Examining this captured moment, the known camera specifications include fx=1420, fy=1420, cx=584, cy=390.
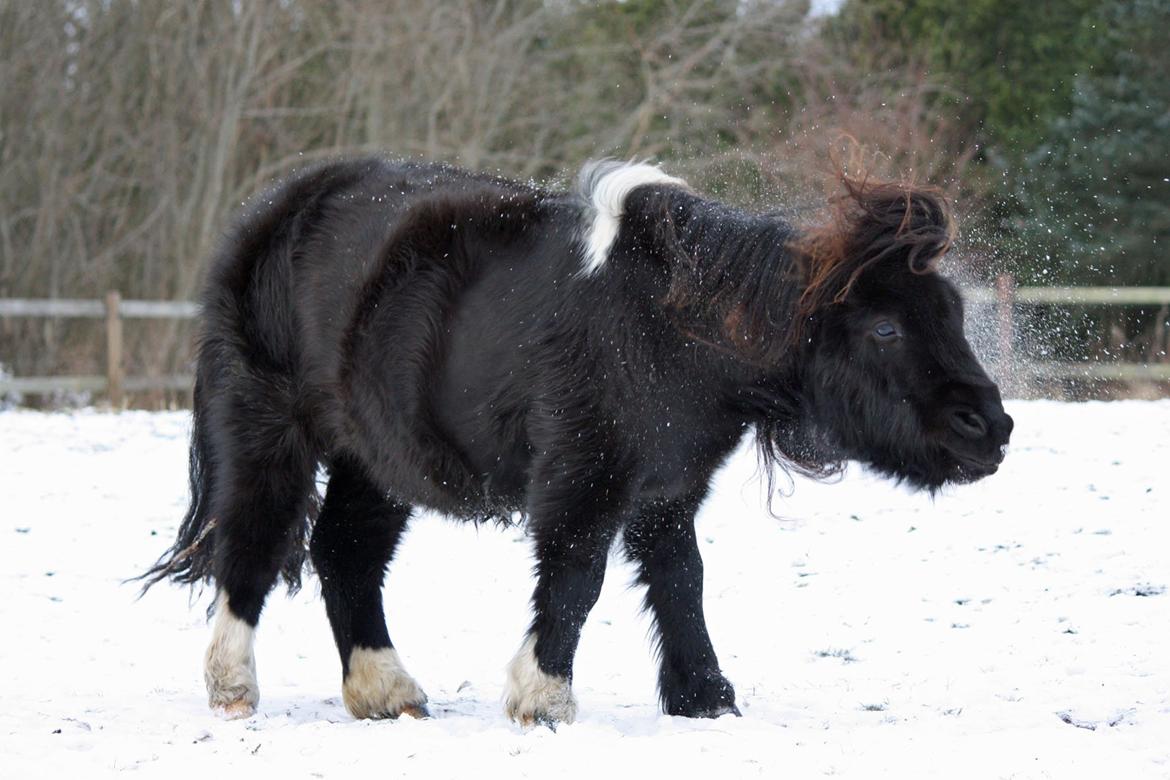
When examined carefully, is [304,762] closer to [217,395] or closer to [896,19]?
[217,395]

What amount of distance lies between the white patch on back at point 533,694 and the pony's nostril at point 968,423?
1470 millimetres

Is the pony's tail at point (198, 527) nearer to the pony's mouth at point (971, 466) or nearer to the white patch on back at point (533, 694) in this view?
the white patch on back at point (533, 694)

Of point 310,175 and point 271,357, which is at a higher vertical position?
point 310,175

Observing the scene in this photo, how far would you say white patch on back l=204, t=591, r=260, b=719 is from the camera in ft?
16.5

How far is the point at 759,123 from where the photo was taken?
18.6 m

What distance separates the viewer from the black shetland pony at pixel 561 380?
450cm

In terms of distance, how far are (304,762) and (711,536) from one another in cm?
439

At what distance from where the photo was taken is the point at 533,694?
4484 millimetres

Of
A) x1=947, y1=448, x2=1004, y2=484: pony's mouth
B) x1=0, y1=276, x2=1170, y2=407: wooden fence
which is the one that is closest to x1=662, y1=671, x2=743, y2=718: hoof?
x1=947, y1=448, x2=1004, y2=484: pony's mouth

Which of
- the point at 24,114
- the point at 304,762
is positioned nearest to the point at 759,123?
the point at 24,114

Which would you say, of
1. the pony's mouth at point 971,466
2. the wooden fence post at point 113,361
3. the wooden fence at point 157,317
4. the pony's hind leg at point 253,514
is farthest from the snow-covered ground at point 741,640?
the wooden fence post at point 113,361

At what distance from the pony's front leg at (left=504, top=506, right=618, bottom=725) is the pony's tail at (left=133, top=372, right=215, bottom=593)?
5.55 ft

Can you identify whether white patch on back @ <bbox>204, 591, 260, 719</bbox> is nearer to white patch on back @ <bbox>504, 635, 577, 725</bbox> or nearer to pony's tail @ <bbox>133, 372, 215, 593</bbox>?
pony's tail @ <bbox>133, 372, 215, 593</bbox>

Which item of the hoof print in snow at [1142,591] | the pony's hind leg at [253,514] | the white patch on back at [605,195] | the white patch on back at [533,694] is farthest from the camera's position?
the hoof print in snow at [1142,591]
